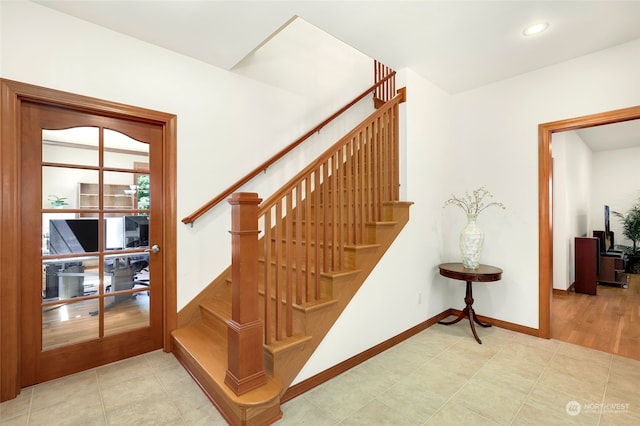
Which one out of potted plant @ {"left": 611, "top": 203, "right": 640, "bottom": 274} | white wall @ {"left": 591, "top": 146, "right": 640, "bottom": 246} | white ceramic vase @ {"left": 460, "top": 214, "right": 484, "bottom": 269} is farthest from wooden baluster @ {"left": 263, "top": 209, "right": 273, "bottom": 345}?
white wall @ {"left": 591, "top": 146, "right": 640, "bottom": 246}

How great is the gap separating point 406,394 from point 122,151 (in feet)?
9.61

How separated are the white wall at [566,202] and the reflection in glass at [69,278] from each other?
558 centimetres

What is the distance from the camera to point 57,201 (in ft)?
7.30

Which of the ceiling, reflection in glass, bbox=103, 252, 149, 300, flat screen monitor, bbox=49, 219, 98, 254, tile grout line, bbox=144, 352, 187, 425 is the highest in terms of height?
the ceiling

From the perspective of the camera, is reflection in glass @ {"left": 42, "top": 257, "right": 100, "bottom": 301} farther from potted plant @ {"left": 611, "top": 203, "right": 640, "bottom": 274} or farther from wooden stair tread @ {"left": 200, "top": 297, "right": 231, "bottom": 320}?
potted plant @ {"left": 611, "top": 203, "right": 640, "bottom": 274}

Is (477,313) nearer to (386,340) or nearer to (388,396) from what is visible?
(386,340)

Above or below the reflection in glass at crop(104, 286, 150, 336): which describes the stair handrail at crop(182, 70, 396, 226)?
above

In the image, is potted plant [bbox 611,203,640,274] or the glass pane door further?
potted plant [bbox 611,203,640,274]

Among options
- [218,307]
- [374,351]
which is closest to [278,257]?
[218,307]

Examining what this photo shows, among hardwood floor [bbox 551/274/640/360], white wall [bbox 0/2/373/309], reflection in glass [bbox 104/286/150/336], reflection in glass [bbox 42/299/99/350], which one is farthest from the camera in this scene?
hardwood floor [bbox 551/274/640/360]

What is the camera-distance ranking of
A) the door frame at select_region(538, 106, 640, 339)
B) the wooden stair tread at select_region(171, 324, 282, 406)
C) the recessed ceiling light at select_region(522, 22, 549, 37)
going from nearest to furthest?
the wooden stair tread at select_region(171, 324, 282, 406) < the recessed ceiling light at select_region(522, 22, 549, 37) < the door frame at select_region(538, 106, 640, 339)

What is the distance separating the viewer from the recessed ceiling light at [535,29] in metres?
2.29

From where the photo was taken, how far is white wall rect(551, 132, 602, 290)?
178 inches

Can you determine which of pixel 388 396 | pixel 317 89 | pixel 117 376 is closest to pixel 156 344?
pixel 117 376
